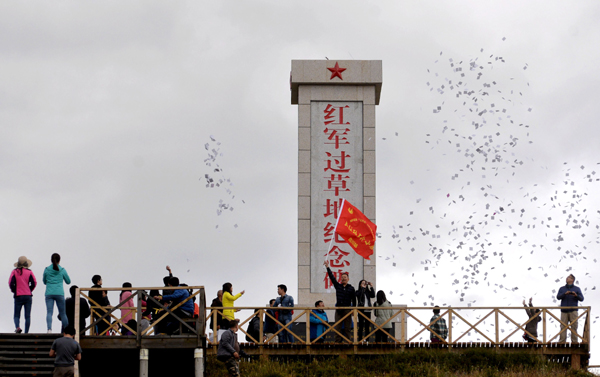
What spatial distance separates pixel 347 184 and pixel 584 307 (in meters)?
9.42

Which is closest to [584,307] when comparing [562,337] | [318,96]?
[562,337]

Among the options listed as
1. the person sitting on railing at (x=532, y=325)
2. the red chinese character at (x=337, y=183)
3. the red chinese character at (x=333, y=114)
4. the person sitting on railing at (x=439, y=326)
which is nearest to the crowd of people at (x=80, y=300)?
the person sitting on railing at (x=439, y=326)

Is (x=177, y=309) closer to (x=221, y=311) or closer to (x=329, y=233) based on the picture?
(x=221, y=311)

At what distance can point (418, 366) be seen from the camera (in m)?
20.1

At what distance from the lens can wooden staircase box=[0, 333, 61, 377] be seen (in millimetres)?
18062

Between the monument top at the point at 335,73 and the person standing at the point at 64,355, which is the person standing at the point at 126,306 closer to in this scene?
the person standing at the point at 64,355

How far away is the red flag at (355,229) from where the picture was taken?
75.2ft

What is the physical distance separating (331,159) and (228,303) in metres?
9.21

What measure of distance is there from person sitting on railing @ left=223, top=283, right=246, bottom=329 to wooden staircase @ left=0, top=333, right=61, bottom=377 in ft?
12.4

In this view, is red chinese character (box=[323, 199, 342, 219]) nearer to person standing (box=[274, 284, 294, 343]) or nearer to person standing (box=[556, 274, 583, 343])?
person standing (box=[274, 284, 294, 343])

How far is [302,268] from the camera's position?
28.3 meters

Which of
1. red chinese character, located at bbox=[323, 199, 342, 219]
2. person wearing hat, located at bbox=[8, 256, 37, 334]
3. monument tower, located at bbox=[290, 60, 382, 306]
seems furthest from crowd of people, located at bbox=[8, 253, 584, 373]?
red chinese character, located at bbox=[323, 199, 342, 219]

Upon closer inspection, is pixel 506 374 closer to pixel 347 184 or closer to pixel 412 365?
pixel 412 365

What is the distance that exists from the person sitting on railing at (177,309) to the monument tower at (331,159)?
31.5 ft
